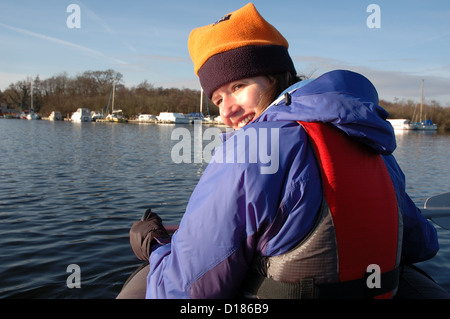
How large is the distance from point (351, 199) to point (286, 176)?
0.27 m

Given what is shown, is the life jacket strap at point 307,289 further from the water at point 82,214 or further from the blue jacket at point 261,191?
the water at point 82,214

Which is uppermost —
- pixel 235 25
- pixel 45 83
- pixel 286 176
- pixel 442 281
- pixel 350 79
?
pixel 45 83

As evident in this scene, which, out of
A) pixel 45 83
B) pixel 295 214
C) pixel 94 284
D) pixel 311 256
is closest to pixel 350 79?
pixel 295 214

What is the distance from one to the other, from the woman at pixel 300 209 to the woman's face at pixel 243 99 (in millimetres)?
339

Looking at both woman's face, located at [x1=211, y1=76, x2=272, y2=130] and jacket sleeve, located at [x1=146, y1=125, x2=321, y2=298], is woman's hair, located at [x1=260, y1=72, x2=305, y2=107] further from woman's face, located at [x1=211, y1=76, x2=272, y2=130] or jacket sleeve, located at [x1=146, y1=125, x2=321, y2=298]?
jacket sleeve, located at [x1=146, y1=125, x2=321, y2=298]

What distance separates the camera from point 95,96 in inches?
3772

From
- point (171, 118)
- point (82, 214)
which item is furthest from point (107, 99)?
point (82, 214)

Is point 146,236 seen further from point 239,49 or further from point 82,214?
point 82,214

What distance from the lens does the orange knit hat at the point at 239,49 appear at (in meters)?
2.00

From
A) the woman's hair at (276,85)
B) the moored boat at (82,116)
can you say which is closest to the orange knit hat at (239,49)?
the woman's hair at (276,85)

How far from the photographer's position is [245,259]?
161 cm

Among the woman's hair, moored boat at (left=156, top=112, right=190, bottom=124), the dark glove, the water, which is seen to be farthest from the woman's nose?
moored boat at (left=156, top=112, right=190, bottom=124)

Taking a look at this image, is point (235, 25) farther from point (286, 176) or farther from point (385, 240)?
point (385, 240)

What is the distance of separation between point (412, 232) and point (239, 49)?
136cm
